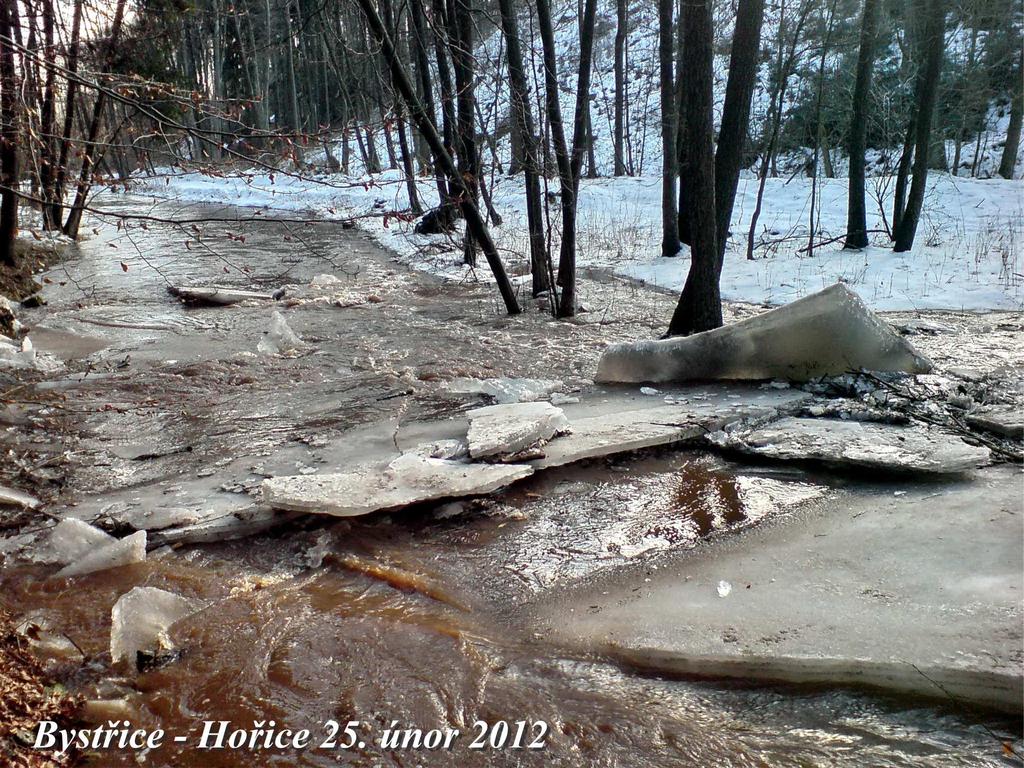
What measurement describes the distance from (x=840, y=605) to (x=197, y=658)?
2785 mm

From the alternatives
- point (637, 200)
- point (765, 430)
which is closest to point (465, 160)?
point (765, 430)

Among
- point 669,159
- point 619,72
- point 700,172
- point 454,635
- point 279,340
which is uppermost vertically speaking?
point 619,72

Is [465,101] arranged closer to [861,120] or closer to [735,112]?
[735,112]

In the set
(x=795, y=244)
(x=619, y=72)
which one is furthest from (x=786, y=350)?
(x=619, y=72)

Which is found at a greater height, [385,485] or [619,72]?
[619,72]

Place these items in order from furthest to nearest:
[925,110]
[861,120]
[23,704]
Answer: [861,120]
[925,110]
[23,704]

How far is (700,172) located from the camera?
7461 mm

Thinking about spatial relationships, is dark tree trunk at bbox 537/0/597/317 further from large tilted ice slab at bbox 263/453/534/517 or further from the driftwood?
large tilted ice slab at bbox 263/453/534/517

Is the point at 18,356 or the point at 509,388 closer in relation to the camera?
the point at 509,388

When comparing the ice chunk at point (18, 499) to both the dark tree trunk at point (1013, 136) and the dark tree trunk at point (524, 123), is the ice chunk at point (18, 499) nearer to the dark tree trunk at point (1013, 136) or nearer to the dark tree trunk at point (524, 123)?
the dark tree trunk at point (524, 123)

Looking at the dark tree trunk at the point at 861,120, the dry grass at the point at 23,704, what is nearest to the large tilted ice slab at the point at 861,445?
the dry grass at the point at 23,704

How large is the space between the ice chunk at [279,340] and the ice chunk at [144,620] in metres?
5.04

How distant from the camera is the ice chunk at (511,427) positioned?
4.75 meters

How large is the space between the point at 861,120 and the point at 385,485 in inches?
502
